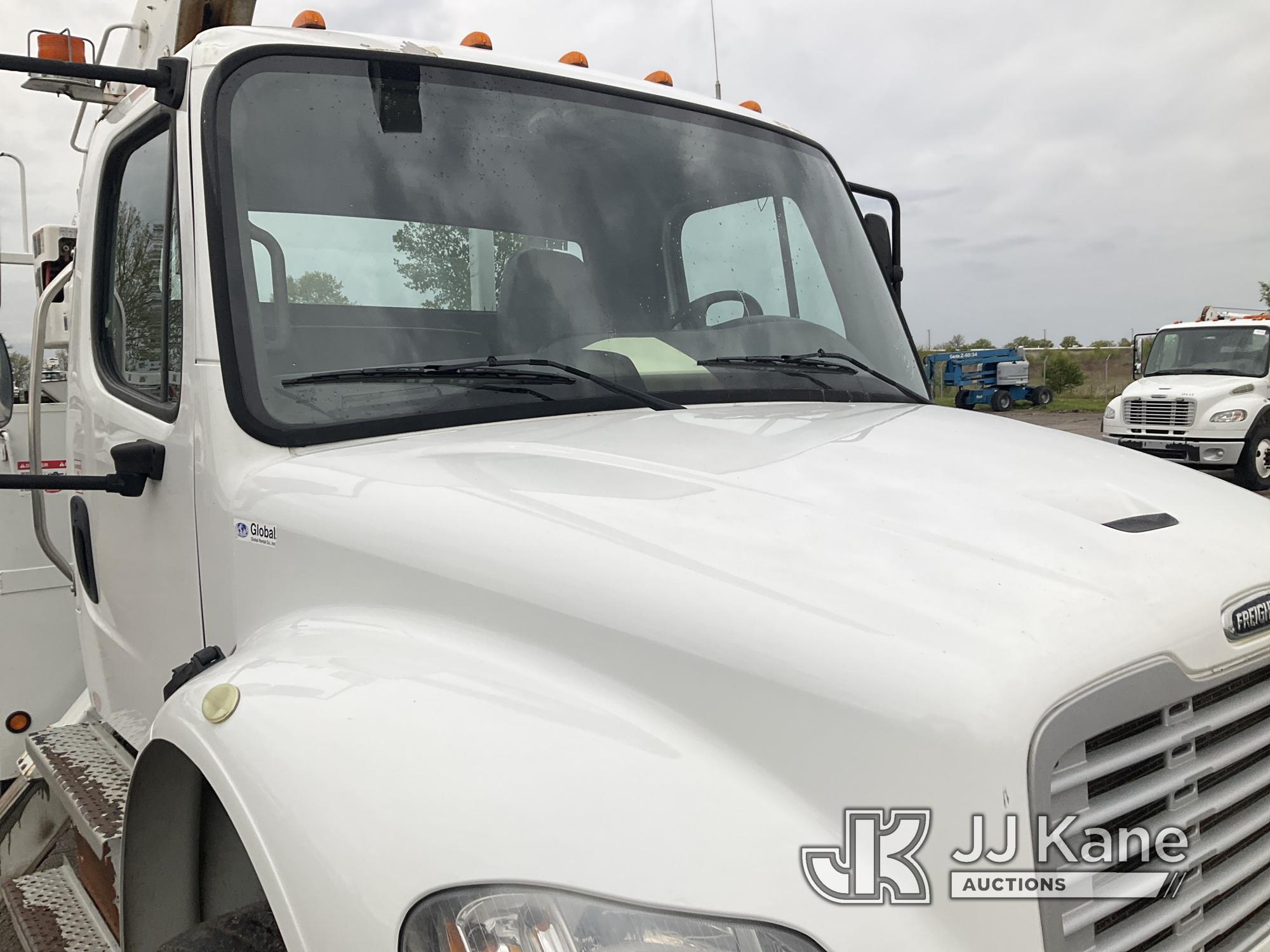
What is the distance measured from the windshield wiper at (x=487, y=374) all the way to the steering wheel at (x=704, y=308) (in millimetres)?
317

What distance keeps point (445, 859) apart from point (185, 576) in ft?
4.47

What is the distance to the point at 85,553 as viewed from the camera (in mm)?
3234

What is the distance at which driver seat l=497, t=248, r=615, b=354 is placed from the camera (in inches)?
96.5

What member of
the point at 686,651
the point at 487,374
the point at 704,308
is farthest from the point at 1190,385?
the point at 686,651

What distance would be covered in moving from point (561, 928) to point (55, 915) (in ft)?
6.72

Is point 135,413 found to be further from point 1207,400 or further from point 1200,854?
point 1207,400

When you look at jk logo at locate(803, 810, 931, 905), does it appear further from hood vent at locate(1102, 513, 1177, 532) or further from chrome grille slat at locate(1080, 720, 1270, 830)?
hood vent at locate(1102, 513, 1177, 532)

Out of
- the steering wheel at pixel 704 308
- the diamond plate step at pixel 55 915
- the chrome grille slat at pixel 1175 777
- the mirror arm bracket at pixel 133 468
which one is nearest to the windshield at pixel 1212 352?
the steering wheel at pixel 704 308

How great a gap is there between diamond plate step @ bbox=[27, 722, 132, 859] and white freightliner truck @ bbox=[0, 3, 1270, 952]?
0.07 ft

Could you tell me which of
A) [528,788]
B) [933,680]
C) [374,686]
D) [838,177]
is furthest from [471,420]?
[838,177]

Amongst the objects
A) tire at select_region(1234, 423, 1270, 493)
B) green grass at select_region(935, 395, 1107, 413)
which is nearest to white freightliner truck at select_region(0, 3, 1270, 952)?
tire at select_region(1234, 423, 1270, 493)

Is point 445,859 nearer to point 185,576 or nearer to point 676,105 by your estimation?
point 185,576

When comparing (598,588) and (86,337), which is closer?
(598,588)

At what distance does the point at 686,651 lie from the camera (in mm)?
1439
